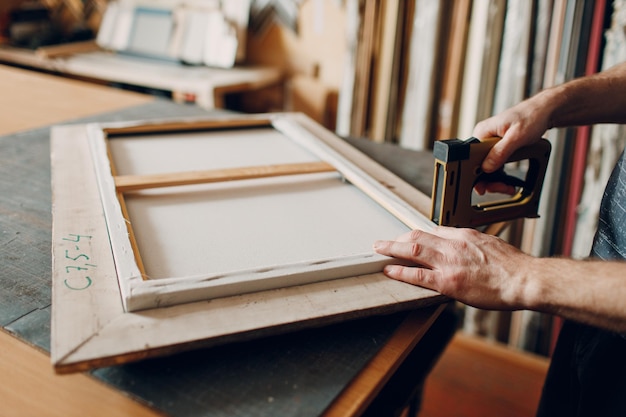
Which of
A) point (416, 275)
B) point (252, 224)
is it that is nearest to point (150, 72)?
point (252, 224)

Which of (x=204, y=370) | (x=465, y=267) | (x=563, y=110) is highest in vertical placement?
(x=563, y=110)

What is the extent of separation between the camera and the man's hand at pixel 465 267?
76cm

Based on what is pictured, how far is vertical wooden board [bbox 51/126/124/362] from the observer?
0.65 meters

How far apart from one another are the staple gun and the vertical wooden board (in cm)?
53

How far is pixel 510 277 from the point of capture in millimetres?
766

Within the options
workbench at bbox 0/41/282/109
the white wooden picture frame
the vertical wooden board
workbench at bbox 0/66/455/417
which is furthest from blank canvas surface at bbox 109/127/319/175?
workbench at bbox 0/41/282/109

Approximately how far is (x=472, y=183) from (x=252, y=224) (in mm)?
384

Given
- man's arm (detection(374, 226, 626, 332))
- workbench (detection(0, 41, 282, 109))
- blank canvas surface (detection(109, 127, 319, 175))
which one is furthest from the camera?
workbench (detection(0, 41, 282, 109))

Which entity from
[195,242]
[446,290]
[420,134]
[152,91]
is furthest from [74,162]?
[152,91]

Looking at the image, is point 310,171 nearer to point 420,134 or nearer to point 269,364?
point 269,364

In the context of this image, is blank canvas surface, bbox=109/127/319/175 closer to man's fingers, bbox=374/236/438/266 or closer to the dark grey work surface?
the dark grey work surface

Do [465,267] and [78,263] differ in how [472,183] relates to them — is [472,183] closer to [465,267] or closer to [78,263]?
[465,267]

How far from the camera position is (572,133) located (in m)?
1.85

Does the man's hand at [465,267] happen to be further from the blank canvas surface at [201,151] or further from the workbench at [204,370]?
the blank canvas surface at [201,151]
